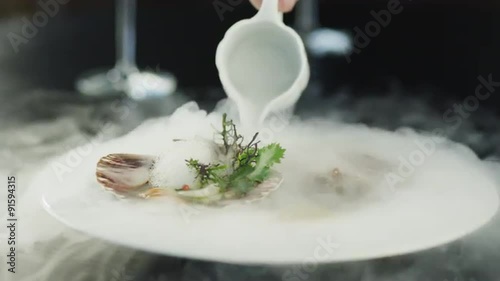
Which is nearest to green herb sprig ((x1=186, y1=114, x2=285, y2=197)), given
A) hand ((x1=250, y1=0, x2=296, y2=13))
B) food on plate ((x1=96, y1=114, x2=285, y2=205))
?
food on plate ((x1=96, y1=114, x2=285, y2=205))

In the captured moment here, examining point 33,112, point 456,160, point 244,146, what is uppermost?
point 33,112

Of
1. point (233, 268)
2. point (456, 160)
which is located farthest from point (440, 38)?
point (233, 268)

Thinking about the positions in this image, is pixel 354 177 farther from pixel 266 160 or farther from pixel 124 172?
pixel 124 172

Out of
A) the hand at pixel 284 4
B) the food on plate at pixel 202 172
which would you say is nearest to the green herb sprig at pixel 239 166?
the food on plate at pixel 202 172

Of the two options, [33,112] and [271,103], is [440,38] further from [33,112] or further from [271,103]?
[33,112]

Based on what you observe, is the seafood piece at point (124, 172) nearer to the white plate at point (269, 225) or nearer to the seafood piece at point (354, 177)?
the white plate at point (269, 225)

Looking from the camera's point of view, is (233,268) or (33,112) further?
(33,112)
